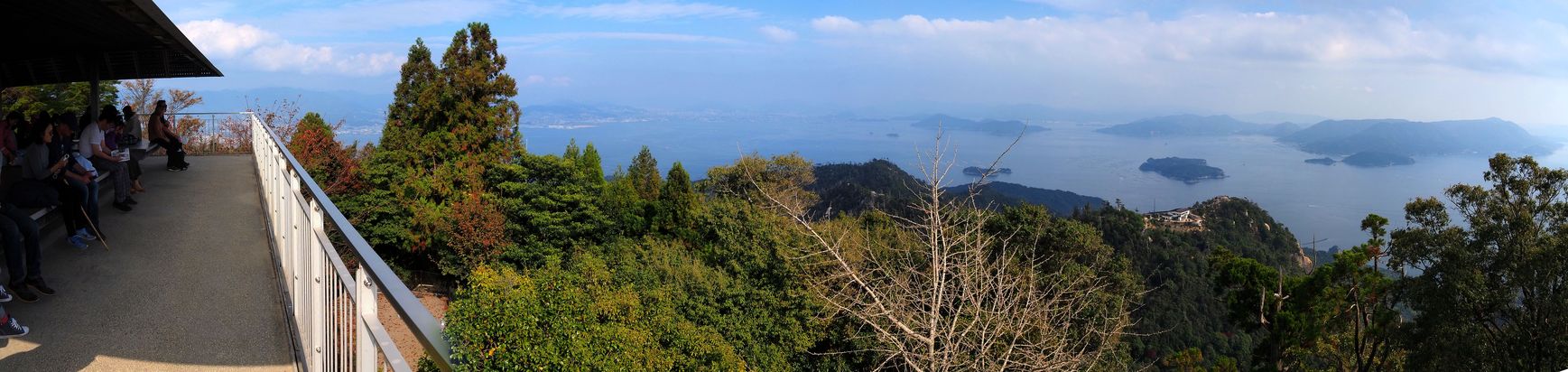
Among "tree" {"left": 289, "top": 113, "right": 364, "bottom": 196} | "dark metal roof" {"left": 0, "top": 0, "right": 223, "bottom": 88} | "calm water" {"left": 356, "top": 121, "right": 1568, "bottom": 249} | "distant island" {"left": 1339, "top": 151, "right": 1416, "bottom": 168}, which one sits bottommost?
"calm water" {"left": 356, "top": 121, "right": 1568, "bottom": 249}

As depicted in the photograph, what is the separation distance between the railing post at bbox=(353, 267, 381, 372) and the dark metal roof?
11.1 feet

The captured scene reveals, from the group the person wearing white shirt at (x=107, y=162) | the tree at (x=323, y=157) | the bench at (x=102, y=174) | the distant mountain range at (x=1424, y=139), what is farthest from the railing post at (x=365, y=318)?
the distant mountain range at (x=1424, y=139)

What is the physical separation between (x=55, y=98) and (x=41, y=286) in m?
25.4

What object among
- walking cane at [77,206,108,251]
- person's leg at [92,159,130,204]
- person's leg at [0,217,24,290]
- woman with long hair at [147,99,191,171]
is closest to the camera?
person's leg at [0,217,24,290]

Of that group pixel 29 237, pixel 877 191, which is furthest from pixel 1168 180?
pixel 29 237

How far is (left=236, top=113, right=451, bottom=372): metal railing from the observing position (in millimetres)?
1672

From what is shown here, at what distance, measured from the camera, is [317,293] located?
2529 millimetres

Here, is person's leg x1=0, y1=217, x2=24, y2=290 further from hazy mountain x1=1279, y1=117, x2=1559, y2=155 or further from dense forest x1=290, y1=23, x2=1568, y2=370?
hazy mountain x1=1279, y1=117, x2=1559, y2=155

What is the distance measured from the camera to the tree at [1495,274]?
16.2 meters

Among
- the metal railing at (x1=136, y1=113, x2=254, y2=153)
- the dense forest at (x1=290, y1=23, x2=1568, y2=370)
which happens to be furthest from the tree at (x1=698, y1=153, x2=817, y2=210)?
the metal railing at (x1=136, y1=113, x2=254, y2=153)

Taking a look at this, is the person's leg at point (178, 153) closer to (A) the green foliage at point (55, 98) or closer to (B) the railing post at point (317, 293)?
(B) the railing post at point (317, 293)

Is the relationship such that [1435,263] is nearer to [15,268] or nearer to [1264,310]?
[1264,310]

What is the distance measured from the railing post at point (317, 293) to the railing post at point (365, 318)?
615 mm

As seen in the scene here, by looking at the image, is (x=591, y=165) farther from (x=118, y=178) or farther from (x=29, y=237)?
(x=29, y=237)
